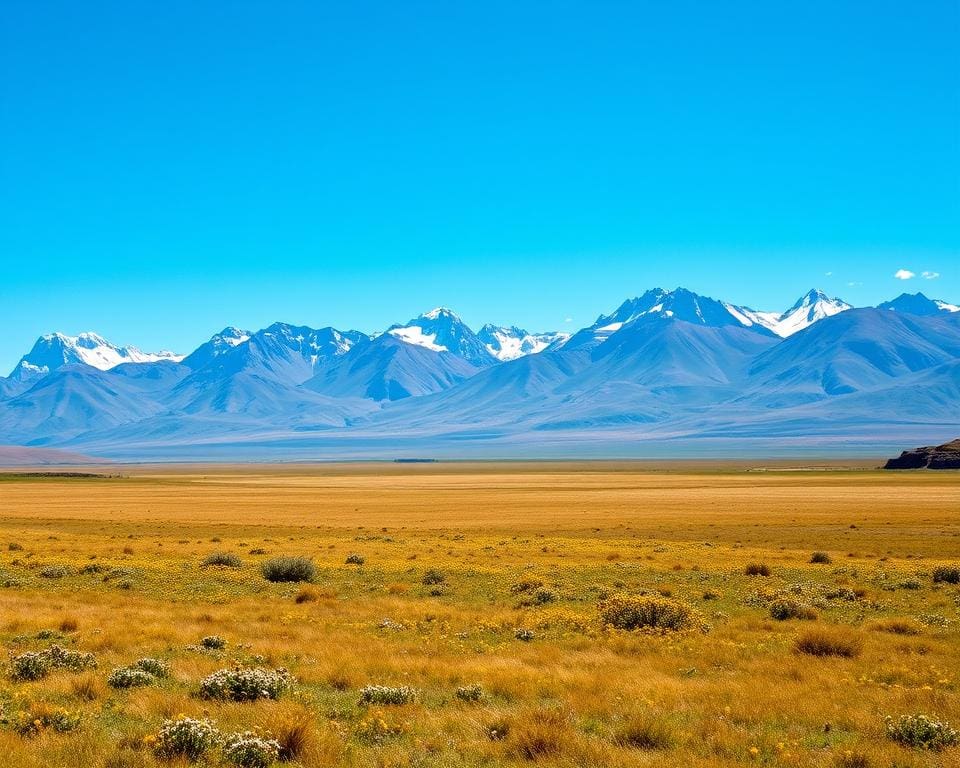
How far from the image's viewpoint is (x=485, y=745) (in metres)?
9.36

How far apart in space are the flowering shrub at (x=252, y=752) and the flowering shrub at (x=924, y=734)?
7074 millimetres

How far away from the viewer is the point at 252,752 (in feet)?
28.4

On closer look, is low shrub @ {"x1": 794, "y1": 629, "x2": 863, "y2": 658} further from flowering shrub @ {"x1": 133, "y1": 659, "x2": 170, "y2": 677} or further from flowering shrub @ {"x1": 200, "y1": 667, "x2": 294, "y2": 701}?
flowering shrub @ {"x1": 133, "y1": 659, "x2": 170, "y2": 677}

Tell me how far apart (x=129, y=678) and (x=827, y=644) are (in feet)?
37.8

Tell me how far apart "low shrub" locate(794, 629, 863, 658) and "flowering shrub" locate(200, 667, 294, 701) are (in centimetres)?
915

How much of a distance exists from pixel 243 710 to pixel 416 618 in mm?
8679

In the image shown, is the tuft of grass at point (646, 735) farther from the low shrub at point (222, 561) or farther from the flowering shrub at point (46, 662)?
the low shrub at point (222, 561)

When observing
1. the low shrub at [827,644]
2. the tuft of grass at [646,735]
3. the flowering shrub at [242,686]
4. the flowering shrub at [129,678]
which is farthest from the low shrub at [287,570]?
the tuft of grass at [646,735]

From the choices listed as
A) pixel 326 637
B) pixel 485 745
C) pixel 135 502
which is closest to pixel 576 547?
pixel 326 637

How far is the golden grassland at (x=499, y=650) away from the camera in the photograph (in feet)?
30.6

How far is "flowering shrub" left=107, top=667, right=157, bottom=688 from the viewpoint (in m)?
11.9

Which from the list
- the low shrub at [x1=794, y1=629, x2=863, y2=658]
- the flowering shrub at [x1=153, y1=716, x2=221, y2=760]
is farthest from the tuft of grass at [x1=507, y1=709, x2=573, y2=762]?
the low shrub at [x1=794, y1=629, x2=863, y2=658]

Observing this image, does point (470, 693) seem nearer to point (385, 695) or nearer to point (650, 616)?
point (385, 695)

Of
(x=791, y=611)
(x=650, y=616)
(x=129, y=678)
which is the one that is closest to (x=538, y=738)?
(x=129, y=678)
